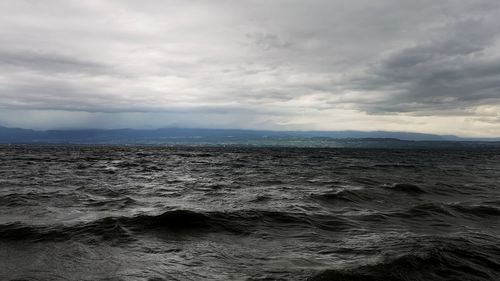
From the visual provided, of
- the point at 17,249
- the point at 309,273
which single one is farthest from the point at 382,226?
the point at 17,249

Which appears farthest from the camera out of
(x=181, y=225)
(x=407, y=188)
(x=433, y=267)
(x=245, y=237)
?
(x=407, y=188)

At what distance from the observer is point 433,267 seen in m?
9.45

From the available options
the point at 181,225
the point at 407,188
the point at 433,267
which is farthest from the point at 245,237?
the point at 407,188

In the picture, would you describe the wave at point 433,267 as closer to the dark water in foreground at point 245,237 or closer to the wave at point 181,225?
the dark water in foreground at point 245,237

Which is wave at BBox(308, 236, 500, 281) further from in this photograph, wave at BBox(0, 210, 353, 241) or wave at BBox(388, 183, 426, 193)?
wave at BBox(388, 183, 426, 193)

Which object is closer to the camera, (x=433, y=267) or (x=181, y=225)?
(x=433, y=267)

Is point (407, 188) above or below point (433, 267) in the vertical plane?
below

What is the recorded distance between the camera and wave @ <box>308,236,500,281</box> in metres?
8.67

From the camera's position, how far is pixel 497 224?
15125 mm

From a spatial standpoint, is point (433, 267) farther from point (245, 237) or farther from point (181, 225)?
point (181, 225)

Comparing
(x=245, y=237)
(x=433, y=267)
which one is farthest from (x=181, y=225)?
(x=433, y=267)

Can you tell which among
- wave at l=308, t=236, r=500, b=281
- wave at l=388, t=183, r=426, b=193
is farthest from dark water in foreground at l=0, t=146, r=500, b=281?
wave at l=388, t=183, r=426, b=193

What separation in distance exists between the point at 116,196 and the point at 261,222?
10.5 m

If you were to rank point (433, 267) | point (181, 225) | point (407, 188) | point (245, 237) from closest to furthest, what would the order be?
point (433, 267)
point (245, 237)
point (181, 225)
point (407, 188)
